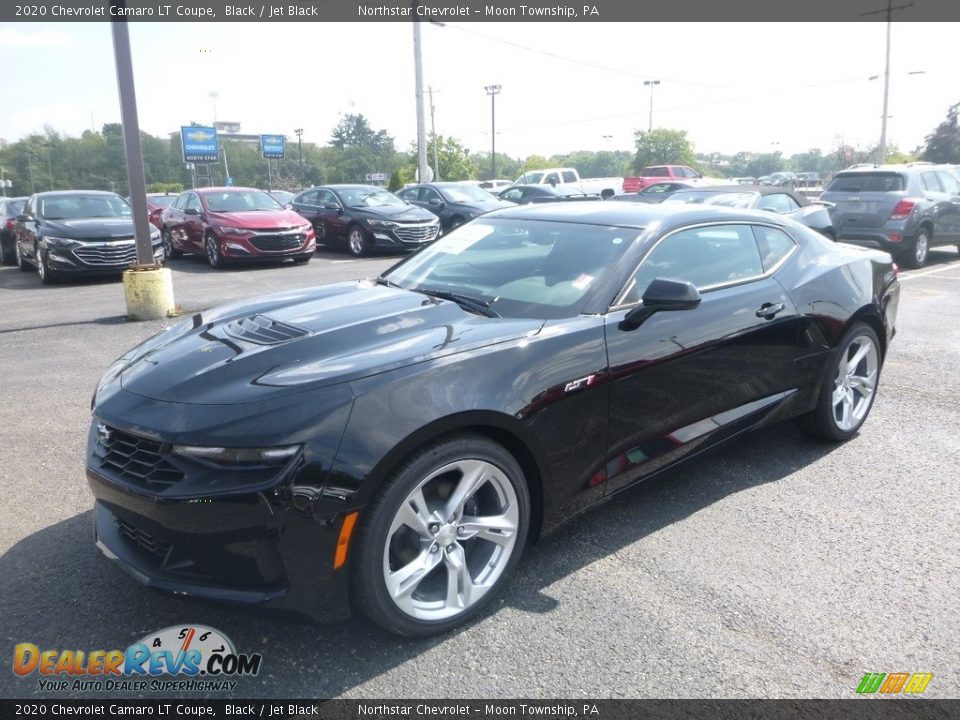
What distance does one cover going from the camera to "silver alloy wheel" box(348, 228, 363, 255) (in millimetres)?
16047

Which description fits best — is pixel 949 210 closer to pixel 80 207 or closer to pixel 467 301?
pixel 467 301

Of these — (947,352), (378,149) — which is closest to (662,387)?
(947,352)

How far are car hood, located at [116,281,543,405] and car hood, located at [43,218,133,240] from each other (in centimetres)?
958

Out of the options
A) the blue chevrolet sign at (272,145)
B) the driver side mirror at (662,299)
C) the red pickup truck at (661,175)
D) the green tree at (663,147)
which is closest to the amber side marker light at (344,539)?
the driver side mirror at (662,299)

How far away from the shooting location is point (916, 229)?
12453 millimetres

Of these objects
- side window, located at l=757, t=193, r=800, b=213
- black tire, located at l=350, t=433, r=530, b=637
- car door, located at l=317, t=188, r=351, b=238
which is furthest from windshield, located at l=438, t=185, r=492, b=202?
black tire, located at l=350, t=433, r=530, b=637

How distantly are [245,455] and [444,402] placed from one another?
69 cm

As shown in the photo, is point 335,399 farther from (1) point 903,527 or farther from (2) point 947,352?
(2) point 947,352

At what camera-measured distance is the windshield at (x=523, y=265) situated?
3414mm

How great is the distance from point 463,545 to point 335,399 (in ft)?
2.69

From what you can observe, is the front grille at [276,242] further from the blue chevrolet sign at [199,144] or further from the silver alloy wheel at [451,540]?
the blue chevrolet sign at [199,144]

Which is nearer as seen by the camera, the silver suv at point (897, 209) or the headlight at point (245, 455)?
the headlight at point (245, 455)

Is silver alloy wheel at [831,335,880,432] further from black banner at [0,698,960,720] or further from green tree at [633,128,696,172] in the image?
green tree at [633,128,696,172]

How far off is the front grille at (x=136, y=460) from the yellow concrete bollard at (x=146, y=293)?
6.21m
